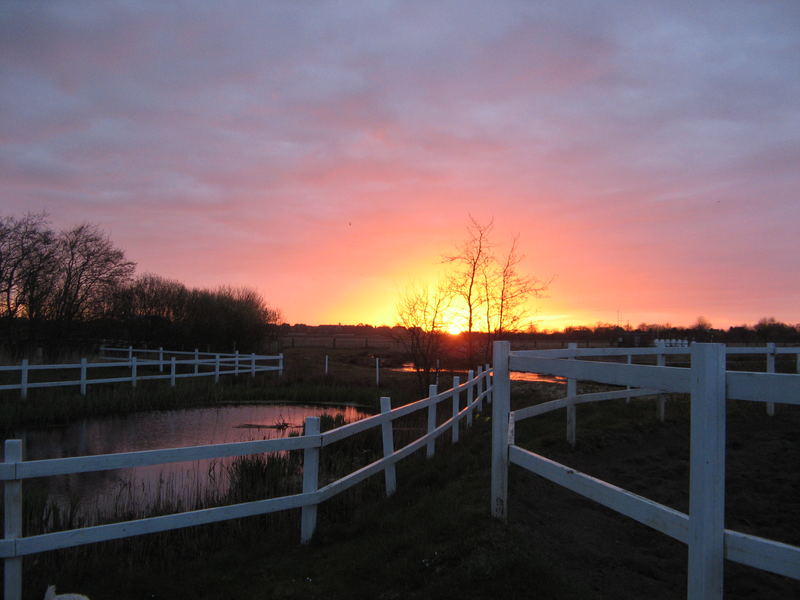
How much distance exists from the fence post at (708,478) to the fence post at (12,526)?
13.9 feet

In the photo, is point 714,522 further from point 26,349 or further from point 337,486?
point 26,349

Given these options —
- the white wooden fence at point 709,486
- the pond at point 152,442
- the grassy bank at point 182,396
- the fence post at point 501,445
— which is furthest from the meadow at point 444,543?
the grassy bank at point 182,396

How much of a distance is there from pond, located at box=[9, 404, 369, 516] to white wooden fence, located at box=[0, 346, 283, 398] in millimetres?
2754

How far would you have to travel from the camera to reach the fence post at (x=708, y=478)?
275cm

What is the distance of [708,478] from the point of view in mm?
2783

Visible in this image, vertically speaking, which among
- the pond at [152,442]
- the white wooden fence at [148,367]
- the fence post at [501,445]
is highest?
the fence post at [501,445]

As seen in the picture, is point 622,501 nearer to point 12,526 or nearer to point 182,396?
point 12,526

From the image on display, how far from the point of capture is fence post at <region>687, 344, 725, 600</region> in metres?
2.75

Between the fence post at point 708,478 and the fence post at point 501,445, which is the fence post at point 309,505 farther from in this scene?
the fence post at point 708,478

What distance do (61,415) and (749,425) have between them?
1627 cm

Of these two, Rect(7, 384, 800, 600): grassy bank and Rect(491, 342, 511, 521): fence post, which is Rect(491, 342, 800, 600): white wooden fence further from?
Rect(491, 342, 511, 521): fence post

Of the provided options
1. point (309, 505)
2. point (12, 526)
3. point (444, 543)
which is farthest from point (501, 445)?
point (12, 526)

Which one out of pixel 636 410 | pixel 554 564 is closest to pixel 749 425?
pixel 636 410

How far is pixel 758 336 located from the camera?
4831 cm
